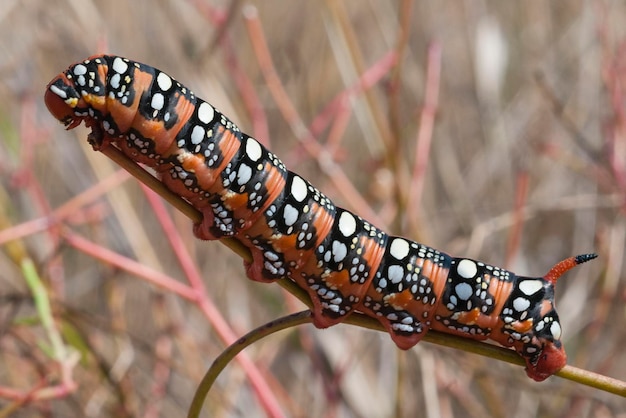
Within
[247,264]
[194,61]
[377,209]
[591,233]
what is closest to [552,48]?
[591,233]

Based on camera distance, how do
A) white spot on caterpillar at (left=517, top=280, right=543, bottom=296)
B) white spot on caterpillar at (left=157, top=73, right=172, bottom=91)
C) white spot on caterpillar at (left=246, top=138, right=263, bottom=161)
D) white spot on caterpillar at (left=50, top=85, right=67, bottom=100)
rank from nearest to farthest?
white spot on caterpillar at (left=50, top=85, right=67, bottom=100), white spot on caterpillar at (left=157, top=73, right=172, bottom=91), white spot on caterpillar at (left=246, top=138, right=263, bottom=161), white spot on caterpillar at (left=517, top=280, right=543, bottom=296)

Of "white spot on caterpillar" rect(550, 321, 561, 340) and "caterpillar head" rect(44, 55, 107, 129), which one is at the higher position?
"white spot on caterpillar" rect(550, 321, 561, 340)

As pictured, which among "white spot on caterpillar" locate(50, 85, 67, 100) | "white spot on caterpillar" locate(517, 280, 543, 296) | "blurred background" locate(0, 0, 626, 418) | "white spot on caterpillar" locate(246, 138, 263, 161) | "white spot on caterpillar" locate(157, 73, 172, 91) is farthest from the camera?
"blurred background" locate(0, 0, 626, 418)

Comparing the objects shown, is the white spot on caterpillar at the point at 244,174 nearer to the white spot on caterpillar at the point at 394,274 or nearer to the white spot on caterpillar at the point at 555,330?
the white spot on caterpillar at the point at 394,274

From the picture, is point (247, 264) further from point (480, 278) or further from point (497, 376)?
point (497, 376)

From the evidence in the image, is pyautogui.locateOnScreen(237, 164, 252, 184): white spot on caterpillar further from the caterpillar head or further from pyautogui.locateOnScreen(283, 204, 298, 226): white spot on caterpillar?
the caterpillar head

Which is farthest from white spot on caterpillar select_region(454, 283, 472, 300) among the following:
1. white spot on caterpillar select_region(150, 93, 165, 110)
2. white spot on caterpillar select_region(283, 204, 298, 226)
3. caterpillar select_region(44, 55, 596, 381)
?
white spot on caterpillar select_region(150, 93, 165, 110)

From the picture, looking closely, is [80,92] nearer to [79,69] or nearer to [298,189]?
[79,69]
